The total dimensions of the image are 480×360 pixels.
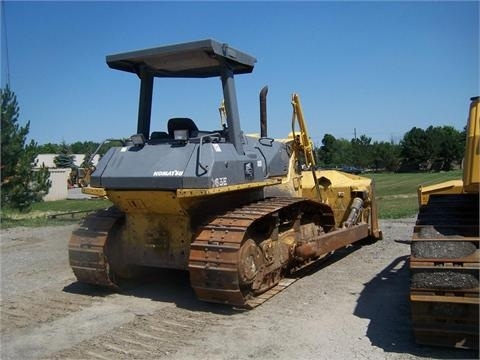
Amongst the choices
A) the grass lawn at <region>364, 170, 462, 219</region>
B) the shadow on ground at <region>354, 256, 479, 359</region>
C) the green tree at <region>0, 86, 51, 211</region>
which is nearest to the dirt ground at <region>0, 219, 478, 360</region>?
the shadow on ground at <region>354, 256, 479, 359</region>

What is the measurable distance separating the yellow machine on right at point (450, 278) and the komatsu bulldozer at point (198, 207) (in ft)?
6.42

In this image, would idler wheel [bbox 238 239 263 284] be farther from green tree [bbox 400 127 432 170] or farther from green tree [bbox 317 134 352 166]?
green tree [bbox 400 127 432 170]

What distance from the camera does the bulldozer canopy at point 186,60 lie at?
643cm

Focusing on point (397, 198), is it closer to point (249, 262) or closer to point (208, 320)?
point (249, 262)

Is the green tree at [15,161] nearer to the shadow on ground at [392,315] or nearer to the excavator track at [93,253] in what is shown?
the excavator track at [93,253]

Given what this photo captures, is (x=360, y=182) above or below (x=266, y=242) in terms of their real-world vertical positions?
above

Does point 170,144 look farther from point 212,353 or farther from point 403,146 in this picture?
point 403,146

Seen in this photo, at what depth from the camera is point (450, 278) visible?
13.9 ft

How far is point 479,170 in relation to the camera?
4738mm

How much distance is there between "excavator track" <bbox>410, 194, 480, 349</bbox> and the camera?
4.18 m

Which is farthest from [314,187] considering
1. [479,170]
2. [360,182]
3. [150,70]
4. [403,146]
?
[403,146]

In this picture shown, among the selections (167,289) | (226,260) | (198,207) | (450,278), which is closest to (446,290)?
(450,278)

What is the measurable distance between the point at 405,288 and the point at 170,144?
3.47m

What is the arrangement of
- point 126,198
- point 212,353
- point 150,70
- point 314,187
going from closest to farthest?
point 212,353 → point 126,198 → point 150,70 → point 314,187
